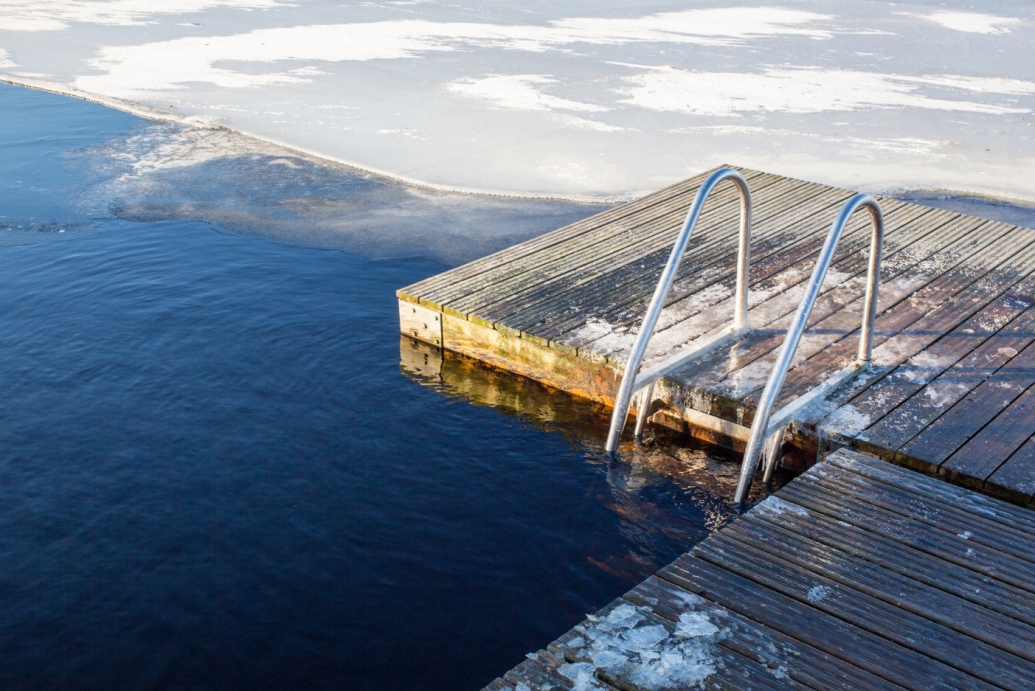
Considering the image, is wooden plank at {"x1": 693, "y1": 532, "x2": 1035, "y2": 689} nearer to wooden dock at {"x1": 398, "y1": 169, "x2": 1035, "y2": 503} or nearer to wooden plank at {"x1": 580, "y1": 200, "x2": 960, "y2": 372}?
wooden dock at {"x1": 398, "y1": 169, "x2": 1035, "y2": 503}

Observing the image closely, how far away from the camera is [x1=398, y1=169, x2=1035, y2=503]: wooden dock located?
5.52 metres

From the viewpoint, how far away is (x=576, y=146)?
12258 mm

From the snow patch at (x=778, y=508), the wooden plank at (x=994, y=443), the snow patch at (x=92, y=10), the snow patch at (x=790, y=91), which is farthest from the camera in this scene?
the snow patch at (x=92, y=10)

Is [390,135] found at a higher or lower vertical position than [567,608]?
higher

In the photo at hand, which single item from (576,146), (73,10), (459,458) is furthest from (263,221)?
(73,10)

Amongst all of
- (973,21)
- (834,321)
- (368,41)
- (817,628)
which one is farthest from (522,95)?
(973,21)

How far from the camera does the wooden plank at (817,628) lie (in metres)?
3.53

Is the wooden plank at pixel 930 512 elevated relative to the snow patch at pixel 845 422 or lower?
lower

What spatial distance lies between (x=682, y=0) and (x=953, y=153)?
1492cm

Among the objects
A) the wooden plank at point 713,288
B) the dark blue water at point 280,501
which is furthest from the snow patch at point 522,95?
the dark blue water at point 280,501

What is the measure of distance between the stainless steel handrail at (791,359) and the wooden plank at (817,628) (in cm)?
128

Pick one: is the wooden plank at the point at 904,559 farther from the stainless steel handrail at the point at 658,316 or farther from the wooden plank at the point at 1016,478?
the stainless steel handrail at the point at 658,316

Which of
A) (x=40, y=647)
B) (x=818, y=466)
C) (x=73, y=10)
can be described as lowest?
(x=40, y=647)

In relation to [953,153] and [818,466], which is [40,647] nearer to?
[818,466]
